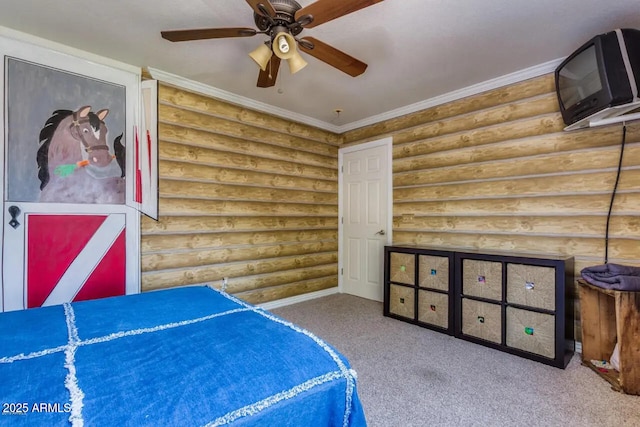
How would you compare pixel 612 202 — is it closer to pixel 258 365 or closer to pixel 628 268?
pixel 628 268

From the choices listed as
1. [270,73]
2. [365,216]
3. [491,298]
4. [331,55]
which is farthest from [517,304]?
[270,73]

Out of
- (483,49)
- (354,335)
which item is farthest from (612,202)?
(354,335)

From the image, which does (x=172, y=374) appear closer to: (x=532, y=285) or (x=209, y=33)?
(x=209, y=33)

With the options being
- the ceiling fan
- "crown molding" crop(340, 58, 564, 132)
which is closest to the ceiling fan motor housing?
the ceiling fan

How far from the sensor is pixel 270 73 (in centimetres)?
218

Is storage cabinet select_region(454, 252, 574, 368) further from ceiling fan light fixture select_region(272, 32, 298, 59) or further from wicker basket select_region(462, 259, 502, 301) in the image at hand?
ceiling fan light fixture select_region(272, 32, 298, 59)

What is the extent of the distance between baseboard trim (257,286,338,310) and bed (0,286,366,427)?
230cm

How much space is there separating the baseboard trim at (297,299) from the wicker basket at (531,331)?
94.0 inches

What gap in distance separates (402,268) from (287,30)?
Result: 2607 mm

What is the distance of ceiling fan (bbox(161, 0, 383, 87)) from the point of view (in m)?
1.55

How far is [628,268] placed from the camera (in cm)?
216

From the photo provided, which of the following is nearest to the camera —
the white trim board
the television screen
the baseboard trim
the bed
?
the bed

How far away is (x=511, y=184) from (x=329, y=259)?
8.27 ft

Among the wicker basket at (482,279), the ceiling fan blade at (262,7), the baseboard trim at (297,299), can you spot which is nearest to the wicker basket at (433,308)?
the wicker basket at (482,279)
